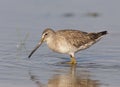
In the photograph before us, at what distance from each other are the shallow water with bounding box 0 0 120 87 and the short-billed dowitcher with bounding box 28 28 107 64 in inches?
11.4

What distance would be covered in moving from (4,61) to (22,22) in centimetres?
517

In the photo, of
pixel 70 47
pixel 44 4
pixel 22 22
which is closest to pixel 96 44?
pixel 70 47

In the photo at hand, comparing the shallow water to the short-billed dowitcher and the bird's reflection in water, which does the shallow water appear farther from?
the short-billed dowitcher

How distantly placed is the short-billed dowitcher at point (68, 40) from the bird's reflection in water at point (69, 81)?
175cm

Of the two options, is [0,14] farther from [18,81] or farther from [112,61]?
[18,81]

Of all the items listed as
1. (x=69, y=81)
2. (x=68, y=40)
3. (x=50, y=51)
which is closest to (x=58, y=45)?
(x=68, y=40)

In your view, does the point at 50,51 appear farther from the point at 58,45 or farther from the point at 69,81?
the point at 69,81

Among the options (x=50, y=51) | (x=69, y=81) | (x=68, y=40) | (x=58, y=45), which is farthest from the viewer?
(x=50, y=51)

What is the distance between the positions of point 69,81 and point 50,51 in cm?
367

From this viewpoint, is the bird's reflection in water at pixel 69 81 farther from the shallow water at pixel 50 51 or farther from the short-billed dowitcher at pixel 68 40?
the short-billed dowitcher at pixel 68 40

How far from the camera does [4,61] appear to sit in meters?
15.3

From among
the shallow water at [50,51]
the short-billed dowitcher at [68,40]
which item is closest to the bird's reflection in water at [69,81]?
the shallow water at [50,51]

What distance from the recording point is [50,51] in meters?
17.1

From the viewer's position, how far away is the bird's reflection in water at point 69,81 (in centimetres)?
1320
